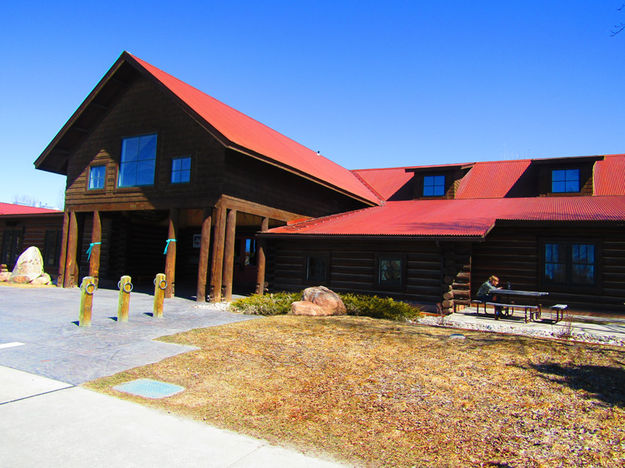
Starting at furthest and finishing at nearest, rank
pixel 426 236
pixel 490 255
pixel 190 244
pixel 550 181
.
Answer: pixel 190 244 → pixel 550 181 → pixel 490 255 → pixel 426 236

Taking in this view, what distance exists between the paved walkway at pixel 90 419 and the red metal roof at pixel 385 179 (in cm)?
1822

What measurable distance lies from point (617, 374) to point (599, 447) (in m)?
2.56

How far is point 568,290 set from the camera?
15.0 m

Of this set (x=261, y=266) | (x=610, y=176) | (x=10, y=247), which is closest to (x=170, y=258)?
(x=261, y=266)

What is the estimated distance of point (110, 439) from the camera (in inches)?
164

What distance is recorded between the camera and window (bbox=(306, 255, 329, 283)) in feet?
55.2

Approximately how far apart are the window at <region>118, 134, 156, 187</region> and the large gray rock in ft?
23.3

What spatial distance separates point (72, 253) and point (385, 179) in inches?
696

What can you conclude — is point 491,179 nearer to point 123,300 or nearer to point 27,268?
point 123,300

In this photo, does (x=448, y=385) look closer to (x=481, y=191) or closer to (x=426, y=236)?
(x=426, y=236)

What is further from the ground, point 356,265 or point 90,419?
point 356,265

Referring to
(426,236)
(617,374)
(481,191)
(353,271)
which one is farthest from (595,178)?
(617,374)

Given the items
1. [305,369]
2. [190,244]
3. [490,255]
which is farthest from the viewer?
[190,244]

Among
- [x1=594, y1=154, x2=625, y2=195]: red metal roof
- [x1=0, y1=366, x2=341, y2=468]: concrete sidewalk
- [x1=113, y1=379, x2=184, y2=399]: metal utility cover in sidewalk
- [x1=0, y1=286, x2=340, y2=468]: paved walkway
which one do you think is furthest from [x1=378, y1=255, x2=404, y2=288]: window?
[x1=0, y1=366, x2=341, y2=468]: concrete sidewalk
